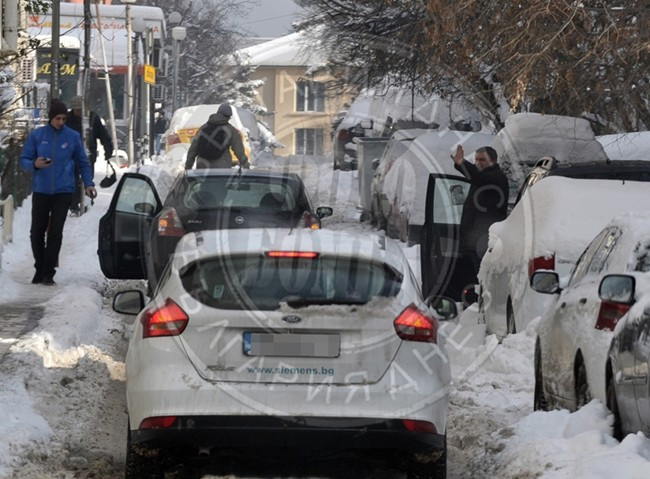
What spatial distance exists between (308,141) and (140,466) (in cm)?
8612

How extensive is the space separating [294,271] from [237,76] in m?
85.7

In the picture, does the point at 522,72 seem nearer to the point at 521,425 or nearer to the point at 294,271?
the point at 521,425

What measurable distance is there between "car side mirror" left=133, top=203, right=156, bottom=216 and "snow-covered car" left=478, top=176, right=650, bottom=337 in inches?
152

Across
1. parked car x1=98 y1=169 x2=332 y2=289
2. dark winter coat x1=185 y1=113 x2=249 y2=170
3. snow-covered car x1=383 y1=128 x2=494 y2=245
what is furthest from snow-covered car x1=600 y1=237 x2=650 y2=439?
snow-covered car x1=383 y1=128 x2=494 y2=245

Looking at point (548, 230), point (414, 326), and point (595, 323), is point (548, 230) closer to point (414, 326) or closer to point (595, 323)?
point (595, 323)

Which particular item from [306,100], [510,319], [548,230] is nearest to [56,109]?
[510,319]

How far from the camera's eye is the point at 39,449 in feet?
25.4

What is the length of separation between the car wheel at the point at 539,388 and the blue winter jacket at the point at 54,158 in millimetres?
7305

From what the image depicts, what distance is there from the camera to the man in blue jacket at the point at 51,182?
15.3m

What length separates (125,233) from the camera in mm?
14969

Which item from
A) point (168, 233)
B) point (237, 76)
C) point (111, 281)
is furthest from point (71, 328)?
point (237, 76)

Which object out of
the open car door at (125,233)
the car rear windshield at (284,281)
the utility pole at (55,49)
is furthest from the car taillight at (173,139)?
the car rear windshield at (284,281)

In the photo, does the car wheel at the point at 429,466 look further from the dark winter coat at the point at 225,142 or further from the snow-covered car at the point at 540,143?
the dark winter coat at the point at 225,142

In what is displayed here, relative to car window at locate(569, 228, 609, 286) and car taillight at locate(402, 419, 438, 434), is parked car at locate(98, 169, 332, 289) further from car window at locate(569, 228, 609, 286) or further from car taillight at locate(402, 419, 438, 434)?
car taillight at locate(402, 419, 438, 434)
